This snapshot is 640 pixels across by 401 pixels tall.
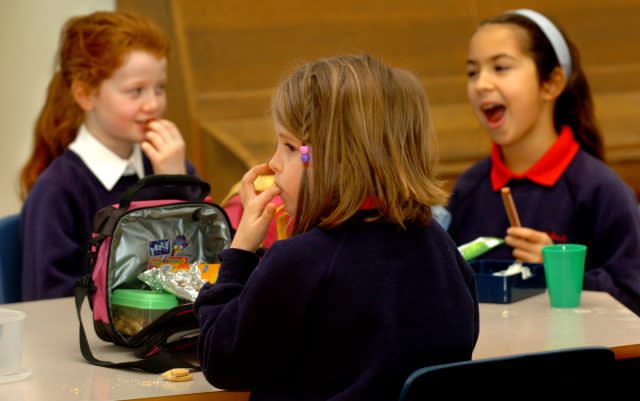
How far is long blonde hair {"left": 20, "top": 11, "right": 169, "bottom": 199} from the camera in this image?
240 cm

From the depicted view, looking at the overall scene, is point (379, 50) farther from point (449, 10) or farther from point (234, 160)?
point (234, 160)

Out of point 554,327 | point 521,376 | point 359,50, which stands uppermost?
point 359,50

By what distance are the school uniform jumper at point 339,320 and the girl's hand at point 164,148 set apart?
1.12 meters

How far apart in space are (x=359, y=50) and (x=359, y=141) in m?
2.42

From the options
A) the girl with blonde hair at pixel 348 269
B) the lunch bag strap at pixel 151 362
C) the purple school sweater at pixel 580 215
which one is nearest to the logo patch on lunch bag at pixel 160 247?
the lunch bag strap at pixel 151 362

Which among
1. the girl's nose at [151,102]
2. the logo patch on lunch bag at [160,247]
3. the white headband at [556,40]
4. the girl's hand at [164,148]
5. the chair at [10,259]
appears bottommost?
the chair at [10,259]

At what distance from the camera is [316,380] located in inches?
49.1

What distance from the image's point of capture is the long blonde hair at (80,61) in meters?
2.40

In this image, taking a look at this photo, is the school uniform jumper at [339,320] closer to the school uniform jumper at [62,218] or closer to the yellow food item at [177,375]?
A: the yellow food item at [177,375]

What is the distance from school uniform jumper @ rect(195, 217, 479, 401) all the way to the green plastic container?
250mm

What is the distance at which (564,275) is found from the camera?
1.77 meters

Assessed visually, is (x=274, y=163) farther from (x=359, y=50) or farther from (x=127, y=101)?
(x=359, y=50)

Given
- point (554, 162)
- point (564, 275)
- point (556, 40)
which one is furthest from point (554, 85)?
point (564, 275)

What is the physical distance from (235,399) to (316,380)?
0.16 metres
